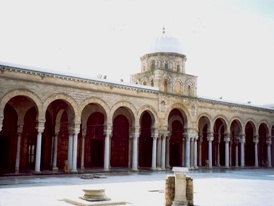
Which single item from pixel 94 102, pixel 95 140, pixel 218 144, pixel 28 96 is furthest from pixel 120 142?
pixel 28 96

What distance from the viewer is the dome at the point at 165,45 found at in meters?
29.2

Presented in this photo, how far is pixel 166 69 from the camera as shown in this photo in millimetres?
26031

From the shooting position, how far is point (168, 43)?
96.2 feet

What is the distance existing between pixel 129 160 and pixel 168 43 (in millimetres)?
10705

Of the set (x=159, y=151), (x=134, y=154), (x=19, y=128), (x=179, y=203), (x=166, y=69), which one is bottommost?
(x=179, y=203)

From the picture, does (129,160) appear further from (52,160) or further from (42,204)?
(42,204)

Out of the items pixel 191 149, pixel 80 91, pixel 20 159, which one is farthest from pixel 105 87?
pixel 191 149

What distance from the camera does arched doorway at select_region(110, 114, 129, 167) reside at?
27078 millimetres

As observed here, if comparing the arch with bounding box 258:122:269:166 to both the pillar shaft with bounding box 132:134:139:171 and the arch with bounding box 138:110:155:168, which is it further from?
the pillar shaft with bounding box 132:134:139:171

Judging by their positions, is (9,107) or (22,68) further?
(9,107)

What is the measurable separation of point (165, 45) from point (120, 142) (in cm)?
917

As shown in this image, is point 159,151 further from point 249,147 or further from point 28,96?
point 249,147

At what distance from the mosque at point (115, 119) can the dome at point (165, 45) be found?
0.29 ft

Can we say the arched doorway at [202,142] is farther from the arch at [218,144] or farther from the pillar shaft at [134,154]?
the pillar shaft at [134,154]
